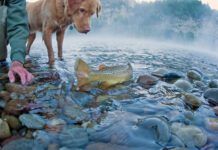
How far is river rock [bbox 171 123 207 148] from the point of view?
8.78 ft

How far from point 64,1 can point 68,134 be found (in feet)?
11.1

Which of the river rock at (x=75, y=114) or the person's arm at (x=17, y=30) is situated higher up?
the person's arm at (x=17, y=30)

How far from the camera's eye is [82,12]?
18.2ft

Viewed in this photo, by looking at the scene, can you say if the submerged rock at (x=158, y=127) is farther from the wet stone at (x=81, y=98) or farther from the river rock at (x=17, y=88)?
the river rock at (x=17, y=88)

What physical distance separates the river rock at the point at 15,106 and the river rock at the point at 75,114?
43 centimetres

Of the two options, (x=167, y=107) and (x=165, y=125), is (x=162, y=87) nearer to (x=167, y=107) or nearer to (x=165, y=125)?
(x=167, y=107)

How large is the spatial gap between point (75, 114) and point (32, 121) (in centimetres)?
47

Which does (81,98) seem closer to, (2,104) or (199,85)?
(2,104)

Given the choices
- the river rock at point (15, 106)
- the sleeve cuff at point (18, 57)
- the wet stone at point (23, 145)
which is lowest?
the wet stone at point (23, 145)

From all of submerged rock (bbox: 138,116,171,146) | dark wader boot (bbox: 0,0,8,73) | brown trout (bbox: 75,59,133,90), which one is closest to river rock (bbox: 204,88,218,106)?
brown trout (bbox: 75,59,133,90)

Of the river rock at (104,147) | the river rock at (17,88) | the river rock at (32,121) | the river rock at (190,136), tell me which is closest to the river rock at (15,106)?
the river rock at (32,121)

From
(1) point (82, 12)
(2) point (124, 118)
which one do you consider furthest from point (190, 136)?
(1) point (82, 12)

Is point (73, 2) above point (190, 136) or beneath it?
above

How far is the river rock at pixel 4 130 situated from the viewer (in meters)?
2.46
